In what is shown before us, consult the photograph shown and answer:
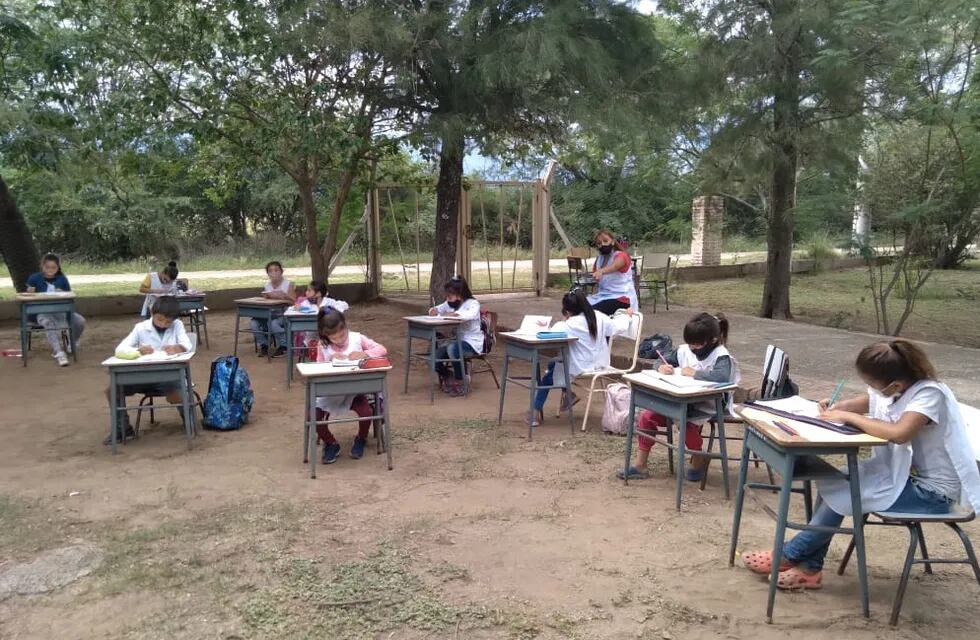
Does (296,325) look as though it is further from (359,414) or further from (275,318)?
(359,414)

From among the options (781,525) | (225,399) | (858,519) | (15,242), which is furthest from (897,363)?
(15,242)

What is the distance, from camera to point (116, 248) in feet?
75.3

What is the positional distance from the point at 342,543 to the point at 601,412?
309 cm

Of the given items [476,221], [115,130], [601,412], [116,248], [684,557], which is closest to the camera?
[684,557]

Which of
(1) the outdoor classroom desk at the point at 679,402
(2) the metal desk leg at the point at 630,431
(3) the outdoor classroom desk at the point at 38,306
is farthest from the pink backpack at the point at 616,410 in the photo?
(3) the outdoor classroom desk at the point at 38,306

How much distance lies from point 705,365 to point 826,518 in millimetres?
1362

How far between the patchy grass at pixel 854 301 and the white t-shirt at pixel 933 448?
7.90m

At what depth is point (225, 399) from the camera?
223 inches

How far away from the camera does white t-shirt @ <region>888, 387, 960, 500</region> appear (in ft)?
9.09

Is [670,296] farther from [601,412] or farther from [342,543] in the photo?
[342,543]

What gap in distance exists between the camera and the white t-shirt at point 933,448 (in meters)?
2.77

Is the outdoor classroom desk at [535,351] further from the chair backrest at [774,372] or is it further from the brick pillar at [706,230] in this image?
the brick pillar at [706,230]

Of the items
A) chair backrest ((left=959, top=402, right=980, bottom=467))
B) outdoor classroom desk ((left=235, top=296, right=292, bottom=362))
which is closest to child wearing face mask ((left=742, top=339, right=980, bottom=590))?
chair backrest ((left=959, top=402, right=980, bottom=467))

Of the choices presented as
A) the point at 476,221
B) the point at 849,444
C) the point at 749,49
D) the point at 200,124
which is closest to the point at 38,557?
the point at 849,444
